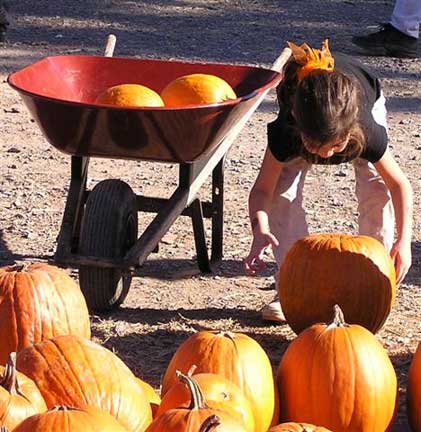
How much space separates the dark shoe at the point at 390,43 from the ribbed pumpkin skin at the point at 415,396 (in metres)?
7.13

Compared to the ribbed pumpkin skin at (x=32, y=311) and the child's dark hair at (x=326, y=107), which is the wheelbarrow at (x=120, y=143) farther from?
the ribbed pumpkin skin at (x=32, y=311)

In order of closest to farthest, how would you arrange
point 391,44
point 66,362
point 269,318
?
point 66,362
point 269,318
point 391,44

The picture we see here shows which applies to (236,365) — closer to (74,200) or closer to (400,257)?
(400,257)

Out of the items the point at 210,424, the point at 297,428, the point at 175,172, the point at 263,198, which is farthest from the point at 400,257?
the point at 175,172

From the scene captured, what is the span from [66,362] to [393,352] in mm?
1812

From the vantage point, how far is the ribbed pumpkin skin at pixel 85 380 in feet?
10.0

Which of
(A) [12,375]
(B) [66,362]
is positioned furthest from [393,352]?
(A) [12,375]

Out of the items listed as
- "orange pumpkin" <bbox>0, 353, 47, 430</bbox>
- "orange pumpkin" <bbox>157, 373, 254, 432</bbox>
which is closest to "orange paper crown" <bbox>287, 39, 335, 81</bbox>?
"orange pumpkin" <bbox>157, 373, 254, 432</bbox>

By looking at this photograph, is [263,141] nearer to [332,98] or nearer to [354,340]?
[332,98]

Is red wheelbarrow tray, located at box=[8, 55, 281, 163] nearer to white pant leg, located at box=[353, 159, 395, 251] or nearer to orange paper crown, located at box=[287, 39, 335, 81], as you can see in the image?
orange paper crown, located at box=[287, 39, 335, 81]

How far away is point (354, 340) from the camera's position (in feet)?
11.6

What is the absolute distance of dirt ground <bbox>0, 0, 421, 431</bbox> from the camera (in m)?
4.86

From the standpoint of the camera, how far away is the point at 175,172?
709 centimetres

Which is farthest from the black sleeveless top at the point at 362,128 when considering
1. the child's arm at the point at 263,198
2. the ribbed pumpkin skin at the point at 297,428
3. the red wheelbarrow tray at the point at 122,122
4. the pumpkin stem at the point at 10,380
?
the pumpkin stem at the point at 10,380
